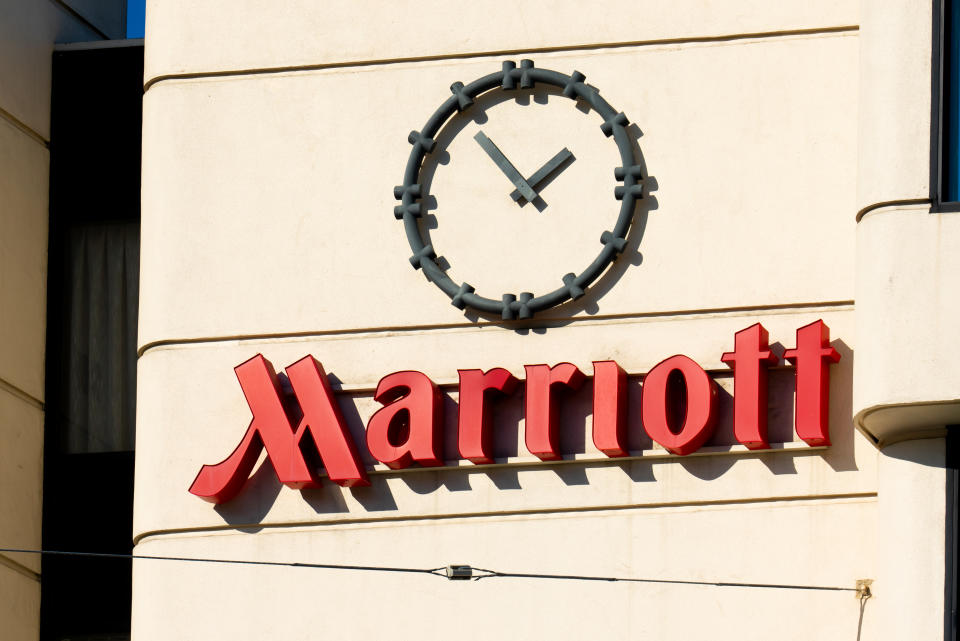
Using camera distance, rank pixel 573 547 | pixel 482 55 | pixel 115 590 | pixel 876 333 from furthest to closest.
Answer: pixel 115 590 → pixel 482 55 → pixel 573 547 → pixel 876 333

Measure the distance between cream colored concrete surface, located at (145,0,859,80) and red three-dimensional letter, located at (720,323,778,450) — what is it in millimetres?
2675

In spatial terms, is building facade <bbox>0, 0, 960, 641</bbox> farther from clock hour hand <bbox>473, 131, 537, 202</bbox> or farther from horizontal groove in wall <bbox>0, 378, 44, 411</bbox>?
horizontal groove in wall <bbox>0, 378, 44, 411</bbox>

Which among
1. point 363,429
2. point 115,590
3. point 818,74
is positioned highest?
point 818,74

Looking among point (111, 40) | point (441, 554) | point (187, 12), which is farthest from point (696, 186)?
point (111, 40)

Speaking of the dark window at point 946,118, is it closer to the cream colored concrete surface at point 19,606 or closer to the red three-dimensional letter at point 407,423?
the red three-dimensional letter at point 407,423

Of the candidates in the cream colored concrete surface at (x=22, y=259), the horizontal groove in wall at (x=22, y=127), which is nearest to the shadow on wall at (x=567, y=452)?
the cream colored concrete surface at (x=22, y=259)

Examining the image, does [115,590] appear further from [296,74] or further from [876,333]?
[876,333]

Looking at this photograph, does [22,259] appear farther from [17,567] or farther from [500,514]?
[500,514]

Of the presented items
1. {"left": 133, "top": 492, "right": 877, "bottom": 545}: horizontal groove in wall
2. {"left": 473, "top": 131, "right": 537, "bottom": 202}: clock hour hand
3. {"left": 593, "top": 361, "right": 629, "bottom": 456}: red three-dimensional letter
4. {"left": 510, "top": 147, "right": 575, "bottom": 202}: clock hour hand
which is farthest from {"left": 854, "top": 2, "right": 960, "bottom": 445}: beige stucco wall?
{"left": 473, "top": 131, "right": 537, "bottom": 202}: clock hour hand

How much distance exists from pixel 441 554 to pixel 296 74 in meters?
4.41

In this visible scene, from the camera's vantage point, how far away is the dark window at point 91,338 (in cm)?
1980

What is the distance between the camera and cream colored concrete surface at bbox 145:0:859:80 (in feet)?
57.0

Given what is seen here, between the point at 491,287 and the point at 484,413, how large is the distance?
3.69ft

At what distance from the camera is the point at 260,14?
18.3 metres
